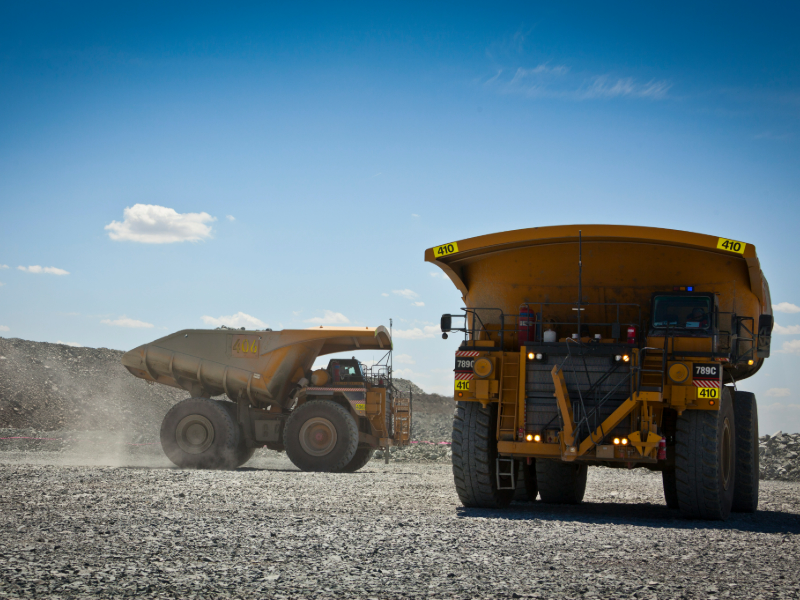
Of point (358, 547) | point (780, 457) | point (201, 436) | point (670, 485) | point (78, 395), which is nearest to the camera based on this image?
point (358, 547)

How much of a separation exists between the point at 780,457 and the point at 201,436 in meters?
14.6

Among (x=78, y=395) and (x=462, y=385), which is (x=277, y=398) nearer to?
(x=462, y=385)

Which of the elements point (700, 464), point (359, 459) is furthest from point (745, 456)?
point (359, 459)

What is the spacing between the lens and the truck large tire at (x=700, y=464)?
335 inches

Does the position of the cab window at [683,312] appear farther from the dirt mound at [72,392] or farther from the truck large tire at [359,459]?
the dirt mound at [72,392]

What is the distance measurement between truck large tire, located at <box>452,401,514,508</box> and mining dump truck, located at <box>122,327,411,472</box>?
259 inches

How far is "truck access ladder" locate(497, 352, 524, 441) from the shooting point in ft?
29.5

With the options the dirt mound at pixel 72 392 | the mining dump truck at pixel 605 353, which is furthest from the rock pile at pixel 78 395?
the mining dump truck at pixel 605 353

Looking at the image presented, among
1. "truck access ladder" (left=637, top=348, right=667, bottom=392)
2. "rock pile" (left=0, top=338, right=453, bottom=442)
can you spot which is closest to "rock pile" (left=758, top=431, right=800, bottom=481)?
"truck access ladder" (left=637, top=348, right=667, bottom=392)

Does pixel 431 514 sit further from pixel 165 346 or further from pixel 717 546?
pixel 165 346

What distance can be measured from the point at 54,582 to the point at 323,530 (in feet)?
8.77

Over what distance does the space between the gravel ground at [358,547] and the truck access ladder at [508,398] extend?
3.10ft

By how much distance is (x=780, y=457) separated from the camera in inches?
798

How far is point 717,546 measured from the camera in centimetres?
671
